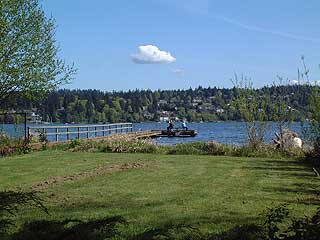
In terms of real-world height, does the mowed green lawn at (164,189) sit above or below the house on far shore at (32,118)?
below

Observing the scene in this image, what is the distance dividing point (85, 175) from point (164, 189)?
10.7ft

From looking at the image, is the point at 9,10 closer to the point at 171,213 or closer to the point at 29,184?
the point at 29,184

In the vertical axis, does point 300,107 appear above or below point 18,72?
below

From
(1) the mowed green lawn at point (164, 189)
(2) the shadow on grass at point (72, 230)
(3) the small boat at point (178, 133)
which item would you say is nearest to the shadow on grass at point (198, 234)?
(1) the mowed green lawn at point (164, 189)

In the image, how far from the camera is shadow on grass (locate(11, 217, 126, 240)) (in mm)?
4637

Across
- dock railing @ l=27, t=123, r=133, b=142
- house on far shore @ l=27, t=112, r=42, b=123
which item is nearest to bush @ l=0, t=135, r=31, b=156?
dock railing @ l=27, t=123, r=133, b=142

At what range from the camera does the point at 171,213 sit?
24.6ft

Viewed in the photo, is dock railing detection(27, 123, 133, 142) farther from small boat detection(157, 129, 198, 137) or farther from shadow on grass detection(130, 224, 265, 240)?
shadow on grass detection(130, 224, 265, 240)

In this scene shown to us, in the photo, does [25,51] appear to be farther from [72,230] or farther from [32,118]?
[72,230]

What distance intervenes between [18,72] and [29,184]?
1201 cm

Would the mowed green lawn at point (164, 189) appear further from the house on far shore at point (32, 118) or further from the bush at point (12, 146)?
the house on far shore at point (32, 118)

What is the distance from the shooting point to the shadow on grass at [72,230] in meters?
4.64

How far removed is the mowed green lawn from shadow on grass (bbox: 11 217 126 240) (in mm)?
1156

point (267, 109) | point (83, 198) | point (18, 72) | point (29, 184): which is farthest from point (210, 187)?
point (18, 72)
